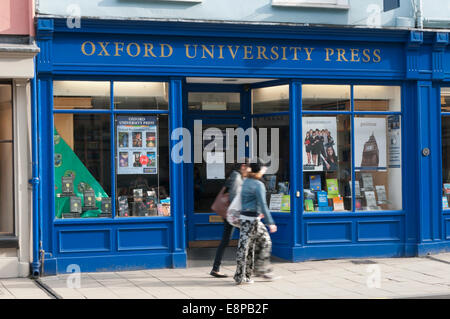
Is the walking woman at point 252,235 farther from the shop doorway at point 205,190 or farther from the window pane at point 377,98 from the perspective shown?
the window pane at point 377,98

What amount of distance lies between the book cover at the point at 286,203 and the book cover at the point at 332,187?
0.78 meters

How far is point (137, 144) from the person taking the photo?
37.7ft

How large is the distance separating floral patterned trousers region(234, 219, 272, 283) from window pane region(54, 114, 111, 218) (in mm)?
2724

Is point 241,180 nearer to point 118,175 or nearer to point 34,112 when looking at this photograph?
point 118,175

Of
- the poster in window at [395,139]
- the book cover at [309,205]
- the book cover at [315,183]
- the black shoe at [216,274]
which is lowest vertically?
the black shoe at [216,274]

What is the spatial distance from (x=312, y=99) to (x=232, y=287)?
4.18 metres

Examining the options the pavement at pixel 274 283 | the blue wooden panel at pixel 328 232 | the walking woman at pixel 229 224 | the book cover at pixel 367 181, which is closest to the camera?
the pavement at pixel 274 283

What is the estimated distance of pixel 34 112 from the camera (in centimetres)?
1070

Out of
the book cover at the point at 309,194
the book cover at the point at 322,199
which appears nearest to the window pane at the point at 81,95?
the book cover at the point at 309,194

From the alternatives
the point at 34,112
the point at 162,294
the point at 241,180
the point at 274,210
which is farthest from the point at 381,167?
the point at 34,112

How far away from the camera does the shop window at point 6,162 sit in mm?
10789

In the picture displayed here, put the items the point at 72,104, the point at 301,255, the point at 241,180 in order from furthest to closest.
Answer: the point at 301,255, the point at 72,104, the point at 241,180

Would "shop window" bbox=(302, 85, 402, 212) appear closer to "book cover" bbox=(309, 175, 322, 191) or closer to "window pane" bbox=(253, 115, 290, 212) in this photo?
"book cover" bbox=(309, 175, 322, 191)

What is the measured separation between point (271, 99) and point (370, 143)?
6.66 ft
